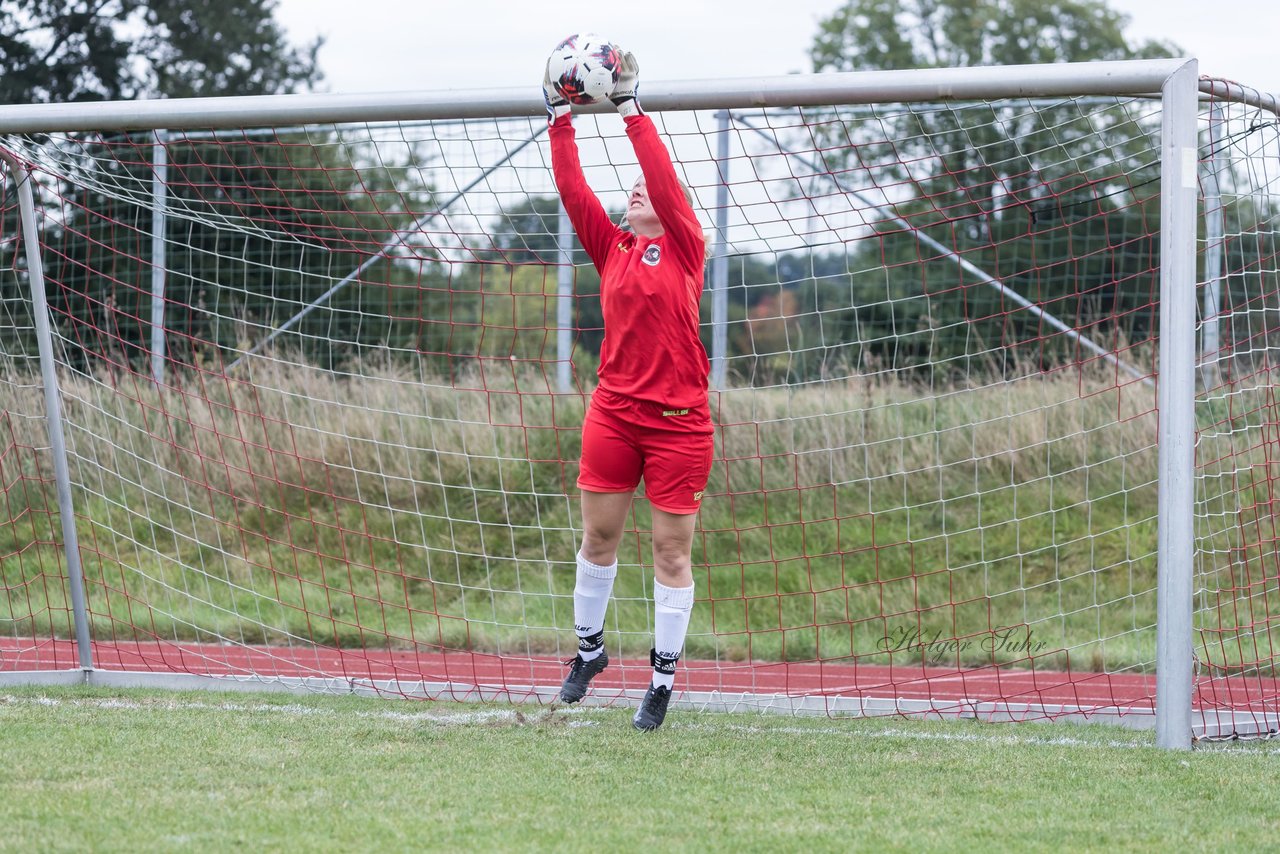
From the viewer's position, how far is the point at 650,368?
4.56 metres

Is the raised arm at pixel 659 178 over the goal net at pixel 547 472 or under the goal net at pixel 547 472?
over

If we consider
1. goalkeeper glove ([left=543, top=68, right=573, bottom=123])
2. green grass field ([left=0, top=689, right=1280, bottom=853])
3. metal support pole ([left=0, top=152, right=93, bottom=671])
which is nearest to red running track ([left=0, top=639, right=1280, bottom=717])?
metal support pole ([left=0, top=152, right=93, bottom=671])

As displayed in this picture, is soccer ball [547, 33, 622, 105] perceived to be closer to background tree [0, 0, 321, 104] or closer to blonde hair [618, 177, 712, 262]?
blonde hair [618, 177, 712, 262]

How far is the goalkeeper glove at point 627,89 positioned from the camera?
4.48 metres

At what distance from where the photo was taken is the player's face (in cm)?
463

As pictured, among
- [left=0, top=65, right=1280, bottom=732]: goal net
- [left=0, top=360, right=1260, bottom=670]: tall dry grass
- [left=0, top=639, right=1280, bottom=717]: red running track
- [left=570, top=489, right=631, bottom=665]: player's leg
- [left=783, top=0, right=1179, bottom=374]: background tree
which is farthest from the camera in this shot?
[left=0, top=360, right=1260, bottom=670]: tall dry grass

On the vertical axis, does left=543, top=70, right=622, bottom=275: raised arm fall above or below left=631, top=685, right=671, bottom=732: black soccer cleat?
above

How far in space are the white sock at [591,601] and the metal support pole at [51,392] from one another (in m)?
2.37

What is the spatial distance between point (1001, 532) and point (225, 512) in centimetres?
537

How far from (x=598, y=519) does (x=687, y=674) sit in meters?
2.16

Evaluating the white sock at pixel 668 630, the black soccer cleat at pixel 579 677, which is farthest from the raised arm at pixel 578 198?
the black soccer cleat at pixel 579 677

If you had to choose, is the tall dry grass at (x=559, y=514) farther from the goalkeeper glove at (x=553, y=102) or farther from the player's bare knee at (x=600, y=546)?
the goalkeeper glove at (x=553, y=102)

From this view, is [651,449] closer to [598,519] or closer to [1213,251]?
[598,519]

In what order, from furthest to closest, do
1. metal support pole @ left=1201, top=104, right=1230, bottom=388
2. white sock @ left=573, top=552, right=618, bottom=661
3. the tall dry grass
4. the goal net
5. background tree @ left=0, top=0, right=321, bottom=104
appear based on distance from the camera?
background tree @ left=0, top=0, right=321, bottom=104, the tall dry grass, the goal net, metal support pole @ left=1201, top=104, right=1230, bottom=388, white sock @ left=573, top=552, right=618, bottom=661
